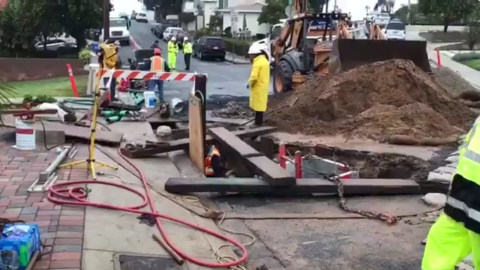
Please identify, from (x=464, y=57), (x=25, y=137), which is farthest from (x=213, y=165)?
(x=464, y=57)

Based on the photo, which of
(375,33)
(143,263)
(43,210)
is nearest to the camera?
(143,263)

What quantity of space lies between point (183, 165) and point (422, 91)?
6872 mm

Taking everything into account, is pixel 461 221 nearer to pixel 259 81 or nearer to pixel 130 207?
pixel 130 207

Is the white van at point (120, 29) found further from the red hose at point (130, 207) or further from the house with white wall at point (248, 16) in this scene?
the red hose at point (130, 207)

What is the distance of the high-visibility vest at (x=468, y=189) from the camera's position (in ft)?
11.0

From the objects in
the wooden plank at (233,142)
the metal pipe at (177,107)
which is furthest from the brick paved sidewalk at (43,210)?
the metal pipe at (177,107)

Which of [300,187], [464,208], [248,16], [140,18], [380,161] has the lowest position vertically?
[380,161]

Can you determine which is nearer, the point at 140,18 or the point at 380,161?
the point at 380,161

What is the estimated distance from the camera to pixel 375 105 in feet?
44.7

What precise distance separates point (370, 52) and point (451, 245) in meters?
12.8

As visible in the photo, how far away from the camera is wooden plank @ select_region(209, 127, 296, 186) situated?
7.79 metres

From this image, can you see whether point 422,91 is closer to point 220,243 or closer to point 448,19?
point 220,243

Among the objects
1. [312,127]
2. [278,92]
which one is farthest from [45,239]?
[278,92]

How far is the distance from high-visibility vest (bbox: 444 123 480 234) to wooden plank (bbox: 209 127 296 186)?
430 cm
